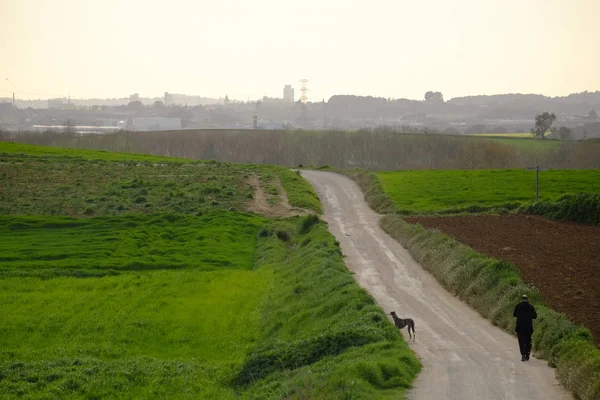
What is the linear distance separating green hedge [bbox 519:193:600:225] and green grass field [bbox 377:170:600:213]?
203 inches

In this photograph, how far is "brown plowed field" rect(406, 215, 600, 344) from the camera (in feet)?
89.0

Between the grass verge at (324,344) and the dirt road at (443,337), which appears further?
the grass verge at (324,344)

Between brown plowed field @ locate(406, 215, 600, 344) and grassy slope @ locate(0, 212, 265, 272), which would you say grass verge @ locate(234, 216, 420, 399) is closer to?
brown plowed field @ locate(406, 215, 600, 344)

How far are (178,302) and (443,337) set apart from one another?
39.8ft

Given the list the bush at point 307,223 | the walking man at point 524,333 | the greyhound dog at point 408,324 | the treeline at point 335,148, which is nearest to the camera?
the walking man at point 524,333

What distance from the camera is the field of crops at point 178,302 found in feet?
74.9

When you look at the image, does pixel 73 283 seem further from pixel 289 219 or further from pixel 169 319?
pixel 289 219

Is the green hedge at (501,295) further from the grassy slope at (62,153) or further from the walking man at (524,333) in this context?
the grassy slope at (62,153)

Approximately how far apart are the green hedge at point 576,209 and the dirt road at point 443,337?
10601mm

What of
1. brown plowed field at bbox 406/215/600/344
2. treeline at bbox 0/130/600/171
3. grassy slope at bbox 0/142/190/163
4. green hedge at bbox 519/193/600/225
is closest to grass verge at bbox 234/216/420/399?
brown plowed field at bbox 406/215/600/344

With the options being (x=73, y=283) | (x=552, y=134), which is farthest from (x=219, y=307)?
(x=552, y=134)

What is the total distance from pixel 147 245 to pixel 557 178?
38254mm

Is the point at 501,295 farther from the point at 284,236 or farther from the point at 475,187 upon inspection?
the point at 475,187

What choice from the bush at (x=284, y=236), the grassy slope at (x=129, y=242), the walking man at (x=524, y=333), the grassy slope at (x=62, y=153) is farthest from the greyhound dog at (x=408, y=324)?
the grassy slope at (x=62, y=153)
